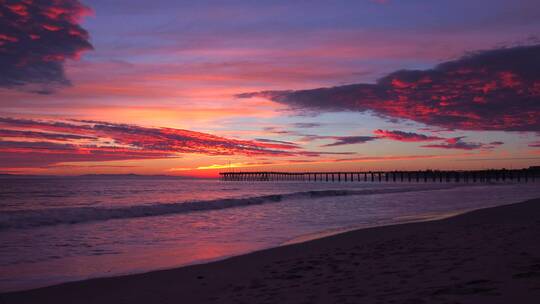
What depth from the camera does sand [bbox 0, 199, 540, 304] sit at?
5281 millimetres

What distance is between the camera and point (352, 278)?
654 centimetres

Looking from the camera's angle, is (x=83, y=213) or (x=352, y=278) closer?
(x=352, y=278)

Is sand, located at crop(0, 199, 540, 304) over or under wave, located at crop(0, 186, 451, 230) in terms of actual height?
over

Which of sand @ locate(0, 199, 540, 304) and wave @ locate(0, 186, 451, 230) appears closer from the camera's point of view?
sand @ locate(0, 199, 540, 304)

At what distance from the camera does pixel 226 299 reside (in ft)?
19.7

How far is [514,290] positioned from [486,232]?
22.3 feet

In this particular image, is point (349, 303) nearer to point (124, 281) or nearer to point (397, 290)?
point (397, 290)

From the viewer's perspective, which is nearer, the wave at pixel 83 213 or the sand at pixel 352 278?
the sand at pixel 352 278

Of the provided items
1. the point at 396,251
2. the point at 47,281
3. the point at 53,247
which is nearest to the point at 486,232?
the point at 396,251

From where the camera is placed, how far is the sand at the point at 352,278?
5281 millimetres

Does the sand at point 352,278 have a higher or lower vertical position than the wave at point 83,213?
higher

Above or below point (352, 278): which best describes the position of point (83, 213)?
below

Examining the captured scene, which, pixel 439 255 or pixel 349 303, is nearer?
pixel 349 303

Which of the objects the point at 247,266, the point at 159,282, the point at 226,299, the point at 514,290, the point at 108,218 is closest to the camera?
the point at 514,290
